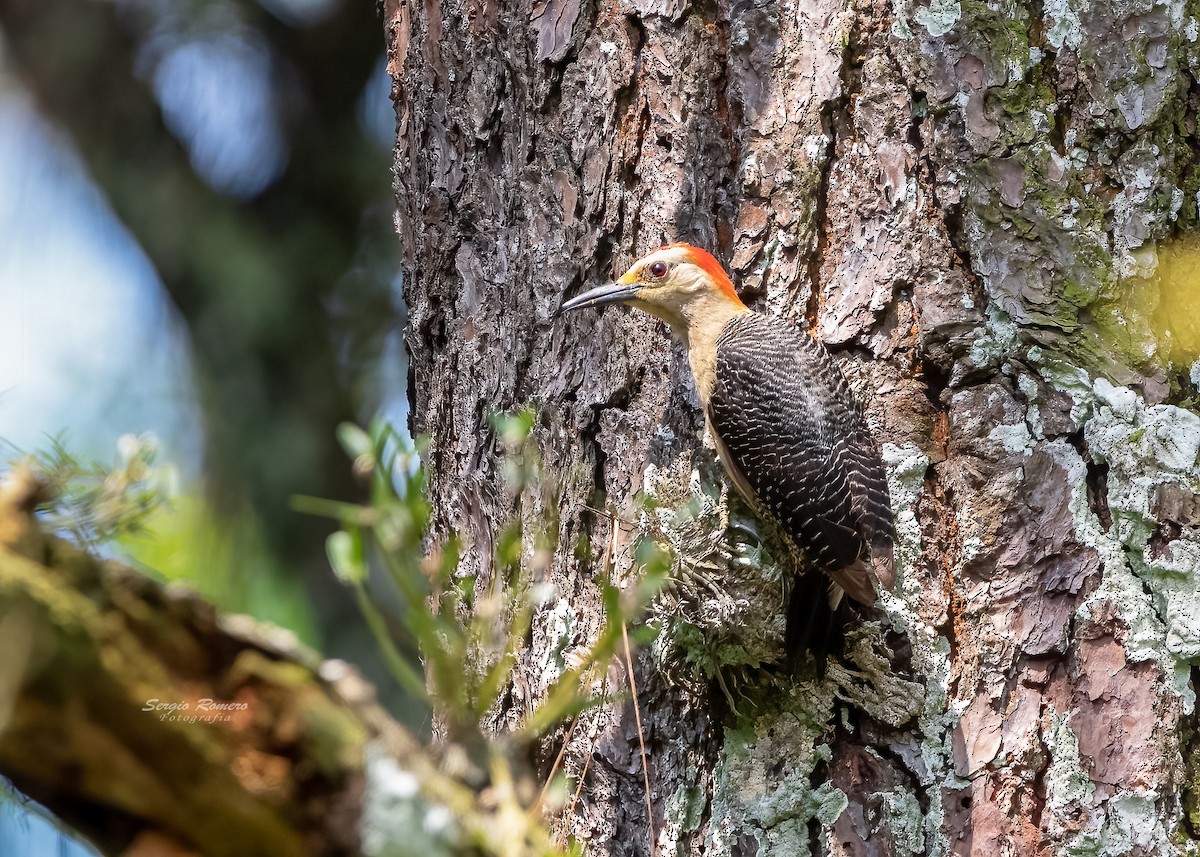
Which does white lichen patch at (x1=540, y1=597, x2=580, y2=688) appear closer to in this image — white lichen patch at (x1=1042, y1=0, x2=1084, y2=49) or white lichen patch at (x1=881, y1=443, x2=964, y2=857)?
white lichen patch at (x1=881, y1=443, x2=964, y2=857)

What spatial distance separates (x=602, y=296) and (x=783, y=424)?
0.62 meters

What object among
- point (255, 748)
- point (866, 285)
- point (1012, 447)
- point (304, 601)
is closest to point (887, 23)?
point (866, 285)

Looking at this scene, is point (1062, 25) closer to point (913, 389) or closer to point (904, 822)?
point (913, 389)

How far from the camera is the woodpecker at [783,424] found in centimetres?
268

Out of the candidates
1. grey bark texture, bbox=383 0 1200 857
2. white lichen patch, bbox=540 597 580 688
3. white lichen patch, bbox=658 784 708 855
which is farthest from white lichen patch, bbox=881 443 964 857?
white lichen patch, bbox=540 597 580 688

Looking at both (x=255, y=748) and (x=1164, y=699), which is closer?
(x=255, y=748)

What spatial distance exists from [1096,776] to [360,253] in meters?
5.29

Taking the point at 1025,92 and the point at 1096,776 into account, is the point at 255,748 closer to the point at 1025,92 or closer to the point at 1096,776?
the point at 1096,776

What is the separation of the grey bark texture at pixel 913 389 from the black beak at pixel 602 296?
6 centimetres

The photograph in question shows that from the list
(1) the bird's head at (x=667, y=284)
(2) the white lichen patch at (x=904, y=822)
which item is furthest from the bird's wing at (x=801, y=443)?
(2) the white lichen patch at (x=904, y=822)

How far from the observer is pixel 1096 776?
2447 millimetres

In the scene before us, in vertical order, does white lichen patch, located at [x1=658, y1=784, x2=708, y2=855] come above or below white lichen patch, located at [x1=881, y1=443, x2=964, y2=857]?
below

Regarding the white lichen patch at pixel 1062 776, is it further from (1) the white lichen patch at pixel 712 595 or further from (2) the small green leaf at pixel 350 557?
(2) the small green leaf at pixel 350 557

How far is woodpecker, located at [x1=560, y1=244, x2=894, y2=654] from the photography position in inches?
105
